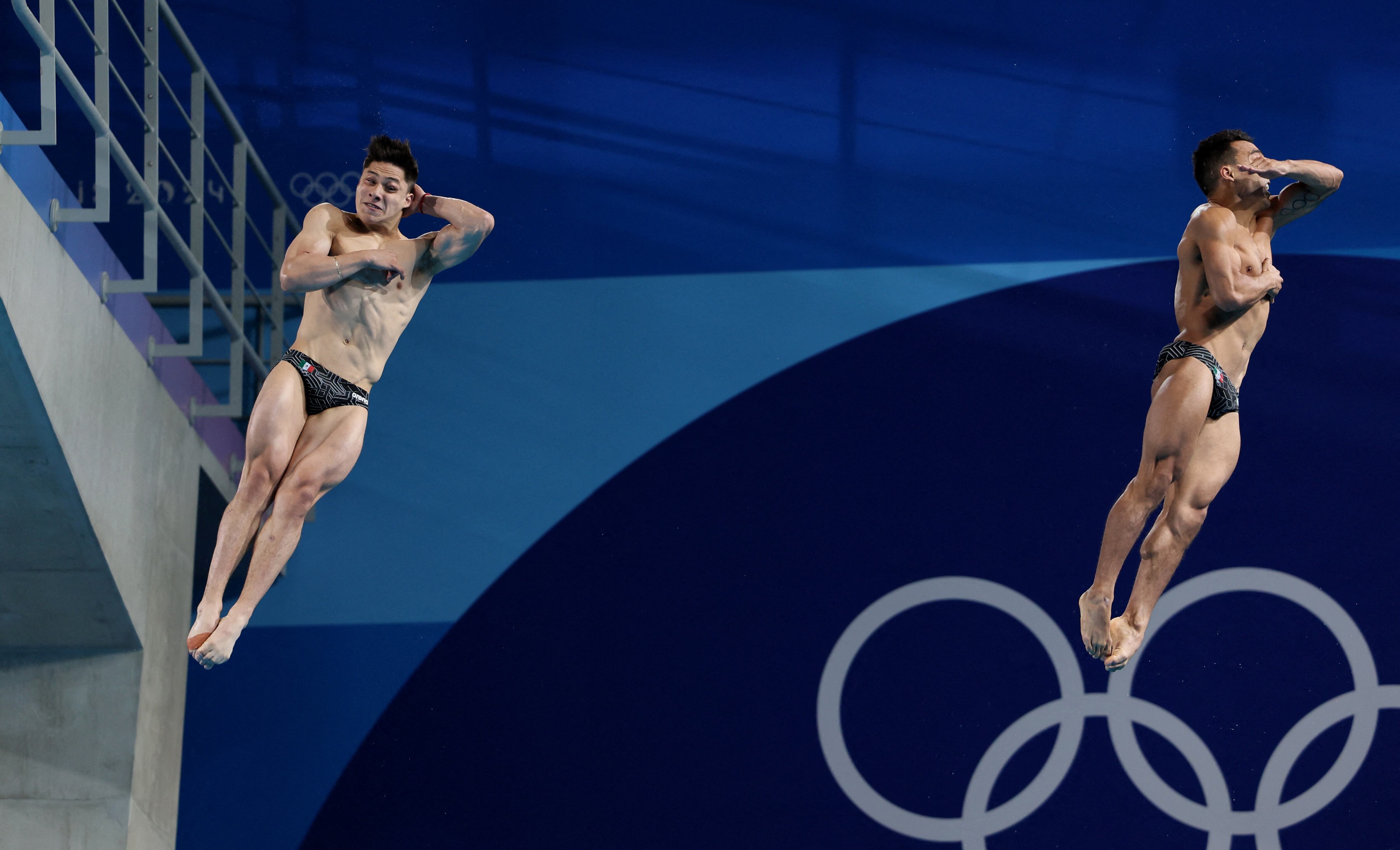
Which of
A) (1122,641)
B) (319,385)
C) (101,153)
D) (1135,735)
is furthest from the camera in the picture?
(1135,735)

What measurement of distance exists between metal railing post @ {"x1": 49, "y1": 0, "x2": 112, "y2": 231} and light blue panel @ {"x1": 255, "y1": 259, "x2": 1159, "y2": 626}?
2657 millimetres

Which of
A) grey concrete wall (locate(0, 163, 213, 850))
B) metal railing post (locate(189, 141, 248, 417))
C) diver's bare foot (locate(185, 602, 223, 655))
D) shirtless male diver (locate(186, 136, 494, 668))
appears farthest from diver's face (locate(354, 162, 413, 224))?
metal railing post (locate(189, 141, 248, 417))

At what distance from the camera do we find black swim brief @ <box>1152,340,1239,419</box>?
17.6ft

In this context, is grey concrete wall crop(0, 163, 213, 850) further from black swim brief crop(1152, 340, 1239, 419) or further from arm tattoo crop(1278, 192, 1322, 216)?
arm tattoo crop(1278, 192, 1322, 216)

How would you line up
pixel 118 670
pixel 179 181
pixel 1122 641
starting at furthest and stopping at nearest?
pixel 179 181
pixel 118 670
pixel 1122 641

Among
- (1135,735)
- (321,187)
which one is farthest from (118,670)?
(1135,735)

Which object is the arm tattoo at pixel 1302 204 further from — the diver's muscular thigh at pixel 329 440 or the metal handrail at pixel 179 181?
the metal handrail at pixel 179 181

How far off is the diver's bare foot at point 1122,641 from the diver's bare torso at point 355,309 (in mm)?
2870

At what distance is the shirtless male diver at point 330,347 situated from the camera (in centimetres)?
555

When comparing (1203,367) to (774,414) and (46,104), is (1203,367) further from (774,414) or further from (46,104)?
(46,104)

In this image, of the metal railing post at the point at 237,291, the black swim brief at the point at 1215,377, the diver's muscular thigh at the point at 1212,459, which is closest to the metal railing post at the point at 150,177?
the metal railing post at the point at 237,291

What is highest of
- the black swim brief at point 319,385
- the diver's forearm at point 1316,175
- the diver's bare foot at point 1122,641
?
the diver's forearm at point 1316,175

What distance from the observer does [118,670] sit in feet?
22.4

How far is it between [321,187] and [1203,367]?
5129 mm
